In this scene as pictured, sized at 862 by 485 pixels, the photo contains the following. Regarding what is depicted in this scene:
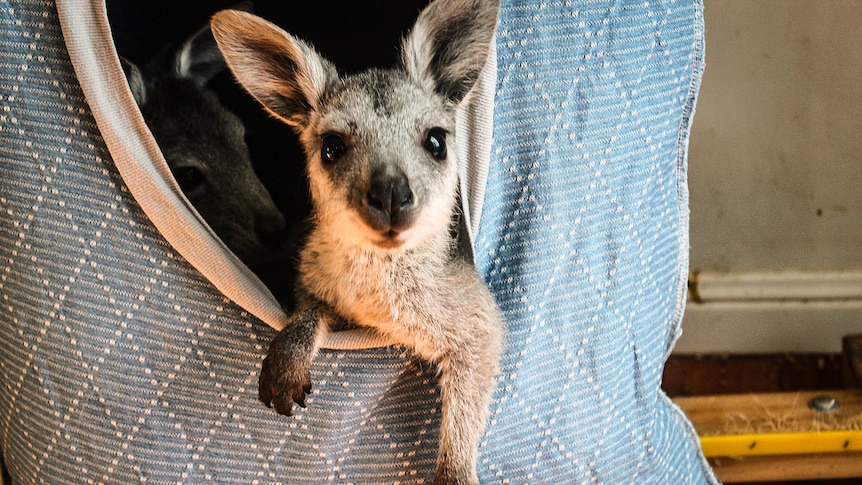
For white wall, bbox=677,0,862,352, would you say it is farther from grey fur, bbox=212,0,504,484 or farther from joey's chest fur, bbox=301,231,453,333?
joey's chest fur, bbox=301,231,453,333

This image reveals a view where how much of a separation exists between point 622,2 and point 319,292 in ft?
2.62

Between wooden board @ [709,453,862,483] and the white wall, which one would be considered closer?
wooden board @ [709,453,862,483]

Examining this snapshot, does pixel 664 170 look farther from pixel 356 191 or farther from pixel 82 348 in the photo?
pixel 82 348

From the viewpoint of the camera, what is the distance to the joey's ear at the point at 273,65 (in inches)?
49.3

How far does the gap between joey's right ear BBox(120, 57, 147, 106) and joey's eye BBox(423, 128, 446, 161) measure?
71 cm

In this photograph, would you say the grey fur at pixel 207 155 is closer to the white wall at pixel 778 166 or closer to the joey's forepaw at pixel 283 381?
the joey's forepaw at pixel 283 381

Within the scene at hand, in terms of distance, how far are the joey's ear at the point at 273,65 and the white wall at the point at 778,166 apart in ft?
4.78

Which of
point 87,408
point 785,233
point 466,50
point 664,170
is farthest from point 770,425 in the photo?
point 87,408

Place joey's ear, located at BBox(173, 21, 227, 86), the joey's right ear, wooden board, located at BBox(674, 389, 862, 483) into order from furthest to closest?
wooden board, located at BBox(674, 389, 862, 483), joey's ear, located at BBox(173, 21, 227, 86), the joey's right ear

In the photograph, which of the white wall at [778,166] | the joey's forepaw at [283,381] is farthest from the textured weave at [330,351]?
the white wall at [778,166]

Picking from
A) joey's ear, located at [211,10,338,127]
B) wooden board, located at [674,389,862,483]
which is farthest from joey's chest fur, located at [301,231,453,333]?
wooden board, located at [674,389,862,483]

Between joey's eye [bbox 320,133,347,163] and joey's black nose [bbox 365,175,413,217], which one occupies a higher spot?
joey's black nose [bbox 365,175,413,217]

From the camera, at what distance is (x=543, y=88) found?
1.36m

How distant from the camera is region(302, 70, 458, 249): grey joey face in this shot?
118cm
